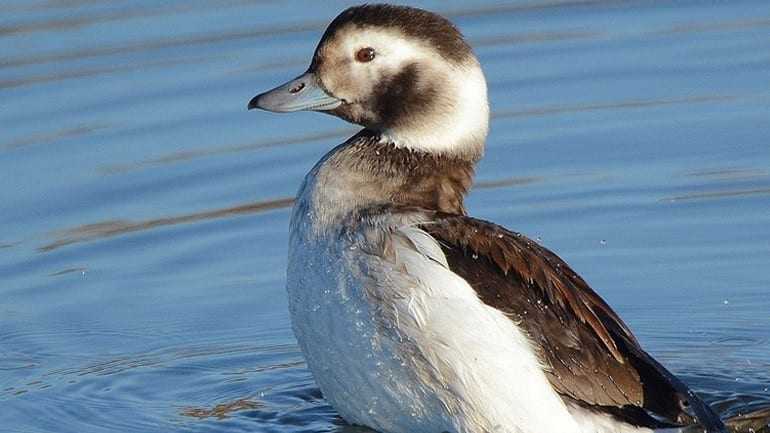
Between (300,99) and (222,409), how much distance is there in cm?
153

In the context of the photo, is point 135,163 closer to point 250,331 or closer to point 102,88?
point 102,88

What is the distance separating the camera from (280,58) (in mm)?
12711

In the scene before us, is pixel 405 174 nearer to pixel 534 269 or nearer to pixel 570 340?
pixel 534 269

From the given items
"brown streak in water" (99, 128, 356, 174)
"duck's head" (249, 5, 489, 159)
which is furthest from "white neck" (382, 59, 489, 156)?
"brown streak in water" (99, 128, 356, 174)

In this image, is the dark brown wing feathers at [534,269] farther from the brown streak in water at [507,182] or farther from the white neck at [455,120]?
the brown streak in water at [507,182]

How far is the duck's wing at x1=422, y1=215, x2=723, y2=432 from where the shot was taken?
291 inches

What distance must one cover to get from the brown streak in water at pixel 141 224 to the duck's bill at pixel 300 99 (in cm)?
272

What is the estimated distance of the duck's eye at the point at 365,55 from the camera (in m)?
7.95

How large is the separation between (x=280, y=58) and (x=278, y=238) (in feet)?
8.05

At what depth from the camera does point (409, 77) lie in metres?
7.96

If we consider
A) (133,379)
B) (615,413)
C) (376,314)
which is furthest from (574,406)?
(133,379)

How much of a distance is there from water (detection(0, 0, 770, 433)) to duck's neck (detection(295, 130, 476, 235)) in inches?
45.9

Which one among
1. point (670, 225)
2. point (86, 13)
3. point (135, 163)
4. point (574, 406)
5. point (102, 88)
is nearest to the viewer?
point (574, 406)

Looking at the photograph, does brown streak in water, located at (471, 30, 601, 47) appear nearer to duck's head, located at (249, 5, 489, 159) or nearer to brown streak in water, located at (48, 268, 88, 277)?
brown streak in water, located at (48, 268, 88, 277)
